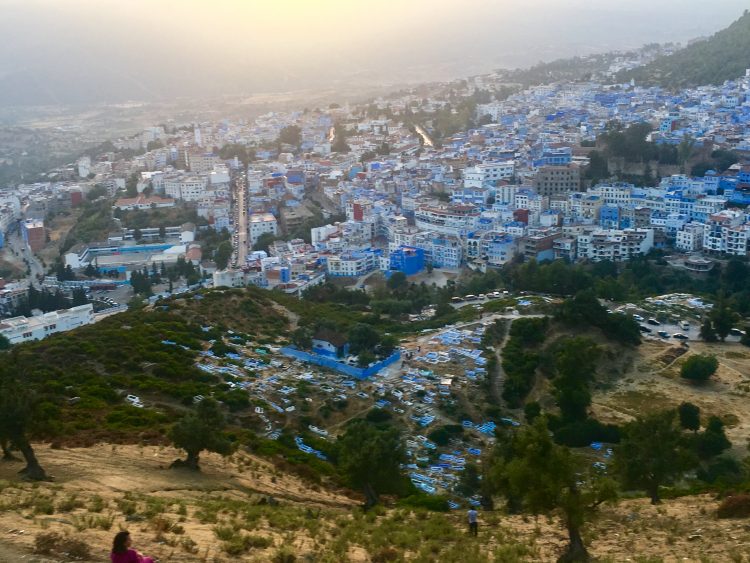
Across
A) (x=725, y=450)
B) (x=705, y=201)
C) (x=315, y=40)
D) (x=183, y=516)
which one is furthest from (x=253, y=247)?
(x=315, y=40)

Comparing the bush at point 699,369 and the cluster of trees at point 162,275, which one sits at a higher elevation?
the bush at point 699,369

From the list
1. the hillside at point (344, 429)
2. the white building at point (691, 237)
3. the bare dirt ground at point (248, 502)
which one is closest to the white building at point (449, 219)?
the white building at point (691, 237)

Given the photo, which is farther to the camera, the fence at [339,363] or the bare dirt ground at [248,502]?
the fence at [339,363]

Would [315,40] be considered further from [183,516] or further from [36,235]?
[183,516]

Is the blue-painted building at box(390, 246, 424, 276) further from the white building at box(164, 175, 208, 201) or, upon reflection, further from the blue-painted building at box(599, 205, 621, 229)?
the white building at box(164, 175, 208, 201)

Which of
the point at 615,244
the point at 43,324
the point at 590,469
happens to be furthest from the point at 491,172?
the point at 590,469

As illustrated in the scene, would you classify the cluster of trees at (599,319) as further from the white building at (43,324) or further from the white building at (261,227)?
the white building at (261,227)

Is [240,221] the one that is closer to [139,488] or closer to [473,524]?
[139,488]
